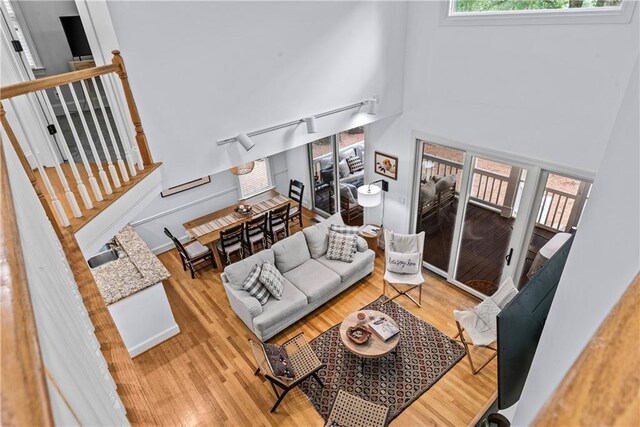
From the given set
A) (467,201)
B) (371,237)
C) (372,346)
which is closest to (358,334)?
(372,346)

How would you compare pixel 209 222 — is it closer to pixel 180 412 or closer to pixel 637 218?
pixel 180 412

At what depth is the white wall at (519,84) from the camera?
336 centimetres

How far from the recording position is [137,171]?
3.18m

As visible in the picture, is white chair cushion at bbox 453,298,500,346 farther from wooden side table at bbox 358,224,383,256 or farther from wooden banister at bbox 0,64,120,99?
wooden banister at bbox 0,64,120,99

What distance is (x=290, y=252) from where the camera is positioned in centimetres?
549

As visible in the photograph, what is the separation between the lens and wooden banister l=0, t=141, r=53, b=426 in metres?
0.33

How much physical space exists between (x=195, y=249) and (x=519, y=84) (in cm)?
532

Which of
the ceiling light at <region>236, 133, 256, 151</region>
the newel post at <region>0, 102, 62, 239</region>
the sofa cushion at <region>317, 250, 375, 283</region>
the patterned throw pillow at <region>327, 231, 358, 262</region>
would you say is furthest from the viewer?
the patterned throw pillow at <region>327, 231, 358, 262</region>

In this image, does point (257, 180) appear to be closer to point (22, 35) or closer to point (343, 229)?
point (343, 229)

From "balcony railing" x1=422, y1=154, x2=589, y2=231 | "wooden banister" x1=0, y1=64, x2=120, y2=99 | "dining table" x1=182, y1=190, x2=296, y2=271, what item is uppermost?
"wooden banister" x1=0, y1=64, x2=120, y2=99

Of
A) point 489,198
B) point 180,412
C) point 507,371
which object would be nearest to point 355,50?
point 489,198

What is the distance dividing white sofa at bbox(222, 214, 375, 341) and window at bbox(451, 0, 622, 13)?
342 centimetres

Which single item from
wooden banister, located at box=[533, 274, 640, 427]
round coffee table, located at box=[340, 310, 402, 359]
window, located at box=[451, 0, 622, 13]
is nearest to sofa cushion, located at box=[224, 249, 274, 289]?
round coffee table, located at box=[340, 310, 402, 359]

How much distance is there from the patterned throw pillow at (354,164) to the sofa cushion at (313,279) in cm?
250
